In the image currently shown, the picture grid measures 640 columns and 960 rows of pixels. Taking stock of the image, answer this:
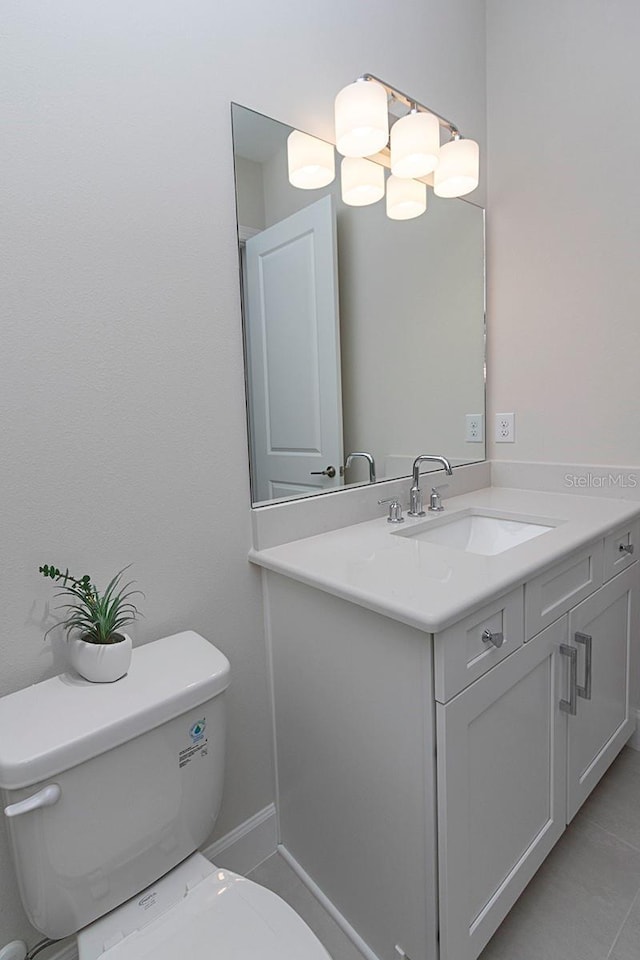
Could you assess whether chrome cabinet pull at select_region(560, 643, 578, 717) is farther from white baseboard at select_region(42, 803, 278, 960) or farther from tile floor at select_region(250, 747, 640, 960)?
white baseboard at select_region(42, 803, 278, 960)

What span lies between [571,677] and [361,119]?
149 cm

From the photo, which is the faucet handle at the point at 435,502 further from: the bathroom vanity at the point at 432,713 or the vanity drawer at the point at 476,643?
the vanity drawer at the point at 476,643

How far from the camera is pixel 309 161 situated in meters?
1.40

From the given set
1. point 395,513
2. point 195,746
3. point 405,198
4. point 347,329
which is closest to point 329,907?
point 195,746

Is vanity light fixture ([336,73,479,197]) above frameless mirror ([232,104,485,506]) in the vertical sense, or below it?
above

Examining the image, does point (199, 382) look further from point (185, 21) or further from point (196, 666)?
point (185, 21)

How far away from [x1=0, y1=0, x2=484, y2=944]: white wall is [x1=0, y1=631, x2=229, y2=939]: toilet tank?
0.16m

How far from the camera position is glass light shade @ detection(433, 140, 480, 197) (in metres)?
1.65

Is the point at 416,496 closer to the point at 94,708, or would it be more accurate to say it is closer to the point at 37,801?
the point at 94,708

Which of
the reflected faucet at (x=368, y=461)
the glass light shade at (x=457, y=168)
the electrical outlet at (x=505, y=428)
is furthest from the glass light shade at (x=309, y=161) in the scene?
the electrical outlet at (x=505, y=428)

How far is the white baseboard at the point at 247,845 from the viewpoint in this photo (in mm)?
1341

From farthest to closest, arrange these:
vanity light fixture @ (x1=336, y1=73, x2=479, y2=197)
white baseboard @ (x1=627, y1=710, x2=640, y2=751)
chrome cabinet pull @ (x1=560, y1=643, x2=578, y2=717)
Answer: white baseboard @ (x1=627, y1=710, x2=640, y2=751) < vanity light fixture @ (x1=336, y1=73, x2=479, y2=197) < chrome cabinet pull @ (x1=560, y1=643, x2=578, y2=717)

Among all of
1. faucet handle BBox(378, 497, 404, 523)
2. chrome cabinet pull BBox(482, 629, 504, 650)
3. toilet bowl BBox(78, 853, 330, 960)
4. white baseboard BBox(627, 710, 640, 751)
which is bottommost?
white baseboard BBox(627, 710, 640, 751)

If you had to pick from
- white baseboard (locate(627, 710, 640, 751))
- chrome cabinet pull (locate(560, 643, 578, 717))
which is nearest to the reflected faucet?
chrome cabinet pull (locate(560, 643, 578, 717))
